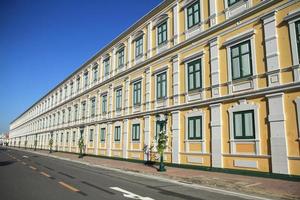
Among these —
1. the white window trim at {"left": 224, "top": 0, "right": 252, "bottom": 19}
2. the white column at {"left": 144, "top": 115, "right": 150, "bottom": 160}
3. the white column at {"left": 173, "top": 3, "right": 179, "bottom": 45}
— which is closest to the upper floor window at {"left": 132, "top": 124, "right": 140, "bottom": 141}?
the white column at {"left": 144, "top": 115, "right": 150, "bottom": 160}

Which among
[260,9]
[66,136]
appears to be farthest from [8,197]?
[66,136]

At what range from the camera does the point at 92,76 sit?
37188mm

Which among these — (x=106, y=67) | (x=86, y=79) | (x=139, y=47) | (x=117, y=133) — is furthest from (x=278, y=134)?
(x=86, y=79)

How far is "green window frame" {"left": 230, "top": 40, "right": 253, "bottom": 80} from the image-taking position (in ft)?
50.1

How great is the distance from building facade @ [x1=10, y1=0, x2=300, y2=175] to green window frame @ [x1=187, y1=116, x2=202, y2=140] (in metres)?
0.07

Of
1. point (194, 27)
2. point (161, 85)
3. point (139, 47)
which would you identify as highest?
point (139, 47)

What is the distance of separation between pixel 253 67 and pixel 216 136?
15.5ft

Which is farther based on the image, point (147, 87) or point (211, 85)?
point (147, 87)

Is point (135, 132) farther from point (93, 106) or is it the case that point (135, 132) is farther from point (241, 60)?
point (241, 60)

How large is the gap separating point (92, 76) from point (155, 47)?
16211mm

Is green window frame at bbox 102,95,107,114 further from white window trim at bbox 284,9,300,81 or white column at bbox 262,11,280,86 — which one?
white window trim at bbox 284,9,300,81

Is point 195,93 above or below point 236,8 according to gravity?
below

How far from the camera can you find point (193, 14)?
19.7 meters

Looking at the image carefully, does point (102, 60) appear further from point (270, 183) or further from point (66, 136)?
point (270, 183)
